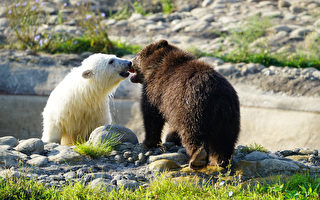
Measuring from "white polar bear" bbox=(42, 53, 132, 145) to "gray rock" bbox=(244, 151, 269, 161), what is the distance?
2.20 metres

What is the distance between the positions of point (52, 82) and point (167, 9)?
212 inches

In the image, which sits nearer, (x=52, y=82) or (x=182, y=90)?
(x=182, y=90)

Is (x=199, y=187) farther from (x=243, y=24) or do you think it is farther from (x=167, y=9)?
(x=167, y=9)

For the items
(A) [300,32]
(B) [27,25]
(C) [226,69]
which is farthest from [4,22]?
(A) [300,32]

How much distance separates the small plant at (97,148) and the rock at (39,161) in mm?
424

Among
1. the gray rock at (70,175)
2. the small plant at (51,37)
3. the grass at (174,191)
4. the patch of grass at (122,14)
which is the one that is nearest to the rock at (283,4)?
the patch of grass at (122,14)

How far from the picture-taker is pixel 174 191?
4.50 m

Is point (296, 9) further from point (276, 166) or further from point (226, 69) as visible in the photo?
point (276, 166)

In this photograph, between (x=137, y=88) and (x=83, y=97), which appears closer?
(x=83, y=97)

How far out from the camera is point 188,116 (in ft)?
15.8

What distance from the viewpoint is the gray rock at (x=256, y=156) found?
18.1 ft

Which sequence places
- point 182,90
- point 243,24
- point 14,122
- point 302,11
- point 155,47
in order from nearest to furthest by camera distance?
1. point 182,90
2. point 155,47
3. point 14,122
4. point 243,24
5. point 302,11

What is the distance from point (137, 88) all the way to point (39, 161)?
5486 millimetres

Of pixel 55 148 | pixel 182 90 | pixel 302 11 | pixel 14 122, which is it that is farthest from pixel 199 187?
pixel 302 11
